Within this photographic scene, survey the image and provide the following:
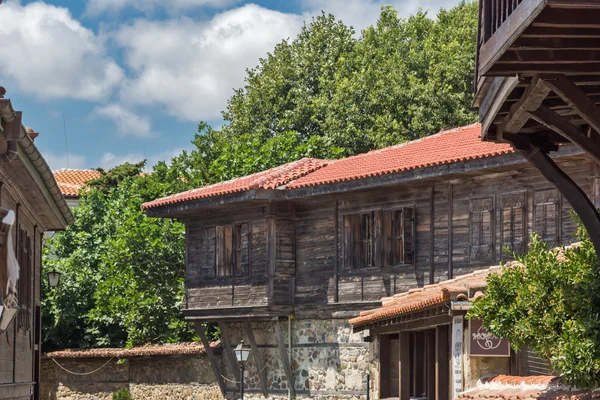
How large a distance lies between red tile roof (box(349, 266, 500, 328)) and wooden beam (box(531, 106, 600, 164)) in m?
3.43

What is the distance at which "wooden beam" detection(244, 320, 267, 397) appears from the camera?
27406 millimetres

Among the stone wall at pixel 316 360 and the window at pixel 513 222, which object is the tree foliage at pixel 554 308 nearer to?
the window at pixel 513 222

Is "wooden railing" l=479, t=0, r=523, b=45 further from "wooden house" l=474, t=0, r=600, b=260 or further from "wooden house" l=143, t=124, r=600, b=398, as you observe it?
"wooden house" l=143, t=124, r=600, b=398

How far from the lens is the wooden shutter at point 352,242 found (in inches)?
1005

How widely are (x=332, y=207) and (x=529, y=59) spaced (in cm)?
1800

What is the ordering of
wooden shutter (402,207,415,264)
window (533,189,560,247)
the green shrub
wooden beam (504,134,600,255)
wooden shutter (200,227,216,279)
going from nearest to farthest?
wooden beam (504,134,600,255), window (533,189,560,247), wooden shutter (402,207,415,264), wooden shutter (200,227,216,279), the green shrub

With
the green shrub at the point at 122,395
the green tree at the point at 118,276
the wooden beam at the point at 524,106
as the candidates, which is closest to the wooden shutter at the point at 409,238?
the green tree at the point at 118,276

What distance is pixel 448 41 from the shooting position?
134ft

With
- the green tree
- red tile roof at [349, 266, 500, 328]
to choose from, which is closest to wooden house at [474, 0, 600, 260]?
red tile roof at [349, 266, 500, 328]

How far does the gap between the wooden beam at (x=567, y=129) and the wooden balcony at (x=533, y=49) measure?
0.16 meters

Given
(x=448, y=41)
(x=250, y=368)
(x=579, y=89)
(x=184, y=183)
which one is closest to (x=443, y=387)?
(x=579, y=89)

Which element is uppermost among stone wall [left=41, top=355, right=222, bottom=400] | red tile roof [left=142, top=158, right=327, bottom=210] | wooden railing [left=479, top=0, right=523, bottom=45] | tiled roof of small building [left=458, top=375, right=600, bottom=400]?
red tile roof [left=142, top=158, right=327, bottom=210]

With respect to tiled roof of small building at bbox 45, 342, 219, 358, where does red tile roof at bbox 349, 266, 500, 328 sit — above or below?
above

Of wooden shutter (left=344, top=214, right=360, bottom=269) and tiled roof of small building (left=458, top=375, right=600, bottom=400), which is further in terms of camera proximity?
wooden shutter (left=344, top=214, right=360, bottom=269)
